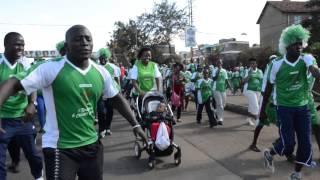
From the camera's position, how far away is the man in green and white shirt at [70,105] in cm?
377

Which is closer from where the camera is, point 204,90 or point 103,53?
point 103,53

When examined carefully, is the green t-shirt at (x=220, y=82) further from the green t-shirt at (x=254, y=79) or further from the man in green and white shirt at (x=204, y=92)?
the green t-shirt at (x=254, y=79)

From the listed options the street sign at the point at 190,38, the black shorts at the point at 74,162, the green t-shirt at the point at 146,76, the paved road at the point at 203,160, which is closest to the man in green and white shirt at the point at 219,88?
the paved road at the point at 203,160

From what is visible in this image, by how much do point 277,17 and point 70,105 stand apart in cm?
6612

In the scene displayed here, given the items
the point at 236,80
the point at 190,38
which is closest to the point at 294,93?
the point at 190,38

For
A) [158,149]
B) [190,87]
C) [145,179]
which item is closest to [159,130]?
[158,149]

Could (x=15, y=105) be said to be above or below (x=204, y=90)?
above

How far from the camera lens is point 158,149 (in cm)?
757

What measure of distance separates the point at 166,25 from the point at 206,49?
46.9 ft

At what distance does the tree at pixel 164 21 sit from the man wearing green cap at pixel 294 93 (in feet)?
129

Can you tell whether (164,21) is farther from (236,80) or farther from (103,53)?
(103,53)

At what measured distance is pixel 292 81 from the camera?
613cm

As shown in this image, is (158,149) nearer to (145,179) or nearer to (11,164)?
(145,179)

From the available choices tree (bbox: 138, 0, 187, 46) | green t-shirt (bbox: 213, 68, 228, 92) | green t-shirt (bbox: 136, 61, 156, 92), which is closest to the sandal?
green t-shirt (bbox: 136, 61, 156, 92)
